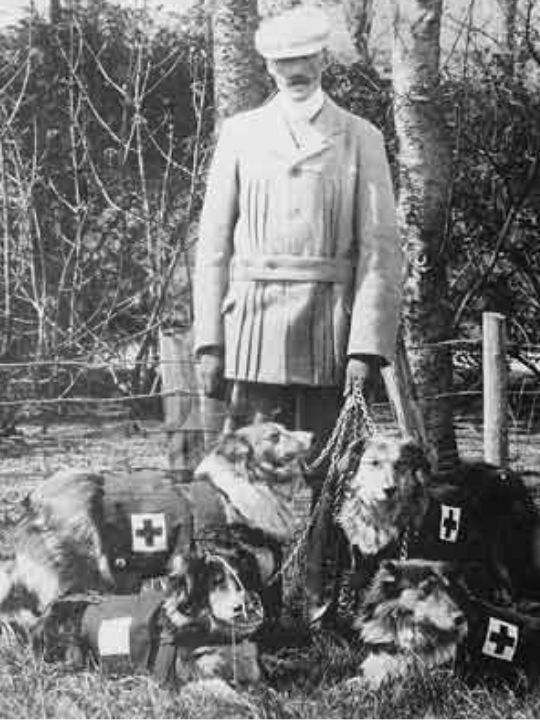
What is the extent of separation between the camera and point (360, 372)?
3365 millimetres

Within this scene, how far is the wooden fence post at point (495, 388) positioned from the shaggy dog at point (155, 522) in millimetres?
959

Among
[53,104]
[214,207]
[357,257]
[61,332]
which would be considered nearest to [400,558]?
[357,257]

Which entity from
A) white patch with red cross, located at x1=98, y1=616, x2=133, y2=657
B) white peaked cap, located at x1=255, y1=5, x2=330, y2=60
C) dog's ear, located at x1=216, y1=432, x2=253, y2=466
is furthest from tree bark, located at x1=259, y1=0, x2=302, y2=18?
white patch with red cross, located at x1=98, y1=616, x2=133, y2=657

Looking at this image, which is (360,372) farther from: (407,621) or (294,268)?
(407,621)

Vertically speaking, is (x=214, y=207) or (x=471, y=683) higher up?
(x=214, y=207)

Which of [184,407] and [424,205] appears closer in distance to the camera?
[184,407]

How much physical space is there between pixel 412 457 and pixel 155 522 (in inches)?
32.1

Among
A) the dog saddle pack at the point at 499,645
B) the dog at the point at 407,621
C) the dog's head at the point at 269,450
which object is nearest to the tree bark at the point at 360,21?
the dog's head at the point at 269,450

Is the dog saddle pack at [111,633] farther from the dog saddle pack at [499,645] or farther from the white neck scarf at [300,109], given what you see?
the white neck scarf at [300,109]

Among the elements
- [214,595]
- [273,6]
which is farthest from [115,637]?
[273,6]

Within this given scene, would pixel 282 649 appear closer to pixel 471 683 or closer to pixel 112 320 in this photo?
pixel 471 683

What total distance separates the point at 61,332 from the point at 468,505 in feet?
5.35

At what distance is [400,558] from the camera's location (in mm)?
3432

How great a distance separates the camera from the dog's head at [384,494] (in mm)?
3379
